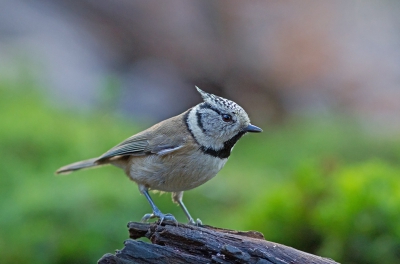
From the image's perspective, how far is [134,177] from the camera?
492 centimetres

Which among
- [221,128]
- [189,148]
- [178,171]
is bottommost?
[178,171]

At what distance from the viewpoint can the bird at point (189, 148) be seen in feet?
14.8

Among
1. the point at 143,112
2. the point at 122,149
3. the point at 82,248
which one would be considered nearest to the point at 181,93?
the point at 143,112

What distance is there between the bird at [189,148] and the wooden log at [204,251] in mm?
392

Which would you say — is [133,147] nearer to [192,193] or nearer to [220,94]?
[192,193]

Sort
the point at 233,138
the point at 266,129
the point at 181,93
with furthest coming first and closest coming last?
the point at 181,93
the point at 266,129
the point at 233,138

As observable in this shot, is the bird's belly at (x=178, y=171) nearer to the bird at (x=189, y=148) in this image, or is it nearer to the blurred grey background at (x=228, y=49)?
the bird at (x=189, y=148)

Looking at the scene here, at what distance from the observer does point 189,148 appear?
4.58 metres

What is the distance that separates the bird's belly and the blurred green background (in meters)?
1.55

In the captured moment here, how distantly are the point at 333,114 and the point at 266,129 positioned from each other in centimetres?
162

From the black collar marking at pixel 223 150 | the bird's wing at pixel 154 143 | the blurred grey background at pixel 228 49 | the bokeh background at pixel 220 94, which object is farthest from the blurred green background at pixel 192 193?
the blurred grey background at pixel 228 49

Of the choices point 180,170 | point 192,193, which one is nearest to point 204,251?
point 180,170

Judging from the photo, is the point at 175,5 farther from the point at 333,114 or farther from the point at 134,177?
the point at 134,177

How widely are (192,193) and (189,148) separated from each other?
3.83 meters
